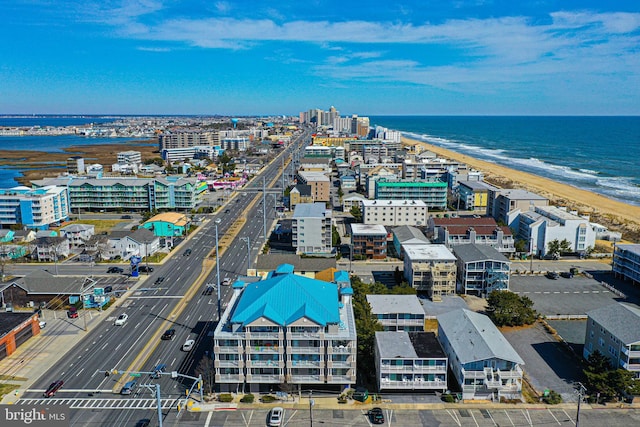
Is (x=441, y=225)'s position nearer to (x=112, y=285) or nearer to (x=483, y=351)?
(x=483, y=351)

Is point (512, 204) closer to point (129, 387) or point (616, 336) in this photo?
point (616, 336)

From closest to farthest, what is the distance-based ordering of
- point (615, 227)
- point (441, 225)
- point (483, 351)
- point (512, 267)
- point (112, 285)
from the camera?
point (483, 351) < point (112, 285) < point (512, 267) < point (441, 225) < point (615, 227)

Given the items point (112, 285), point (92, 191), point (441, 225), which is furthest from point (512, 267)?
point (92, 191)

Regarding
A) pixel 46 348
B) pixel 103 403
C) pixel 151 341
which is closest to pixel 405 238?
pixel 151 341

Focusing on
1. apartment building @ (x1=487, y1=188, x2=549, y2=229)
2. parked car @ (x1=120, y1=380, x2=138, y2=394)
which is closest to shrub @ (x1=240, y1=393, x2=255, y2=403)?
parked car @ (x1=120, y1=380, x2=138, y2=394)

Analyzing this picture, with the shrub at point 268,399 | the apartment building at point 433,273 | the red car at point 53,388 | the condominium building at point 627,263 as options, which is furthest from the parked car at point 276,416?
the condominium building at point 627,263

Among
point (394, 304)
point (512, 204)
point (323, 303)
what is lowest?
point (394, 304)
